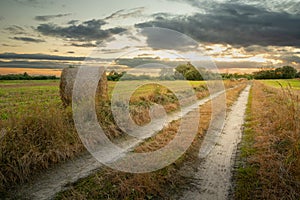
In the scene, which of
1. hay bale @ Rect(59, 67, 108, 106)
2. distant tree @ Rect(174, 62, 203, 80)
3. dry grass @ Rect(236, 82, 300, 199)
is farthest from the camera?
distant tree @ Rect(174, 62, 203, 80)

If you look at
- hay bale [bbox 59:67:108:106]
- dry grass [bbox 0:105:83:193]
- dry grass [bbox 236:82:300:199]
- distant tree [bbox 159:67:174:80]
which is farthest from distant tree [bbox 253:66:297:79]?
dry grass [bbox 0:105:83:193]

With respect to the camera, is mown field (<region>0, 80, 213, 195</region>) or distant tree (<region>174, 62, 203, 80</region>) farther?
distant tree (<region>174, 62, 203, 80</region>)

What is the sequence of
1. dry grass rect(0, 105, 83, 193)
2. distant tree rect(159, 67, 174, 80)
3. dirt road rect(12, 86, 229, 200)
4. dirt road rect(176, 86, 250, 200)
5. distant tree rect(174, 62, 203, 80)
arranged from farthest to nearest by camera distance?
distant tree rect(174, 62, 203, 80), distant tree rect(159, 67, 174, 80), dry grass rect(0, 105, 83, 193), dirt road rect(12, 86, 229, 200), dirt road rect(176, 86, 250, 200)

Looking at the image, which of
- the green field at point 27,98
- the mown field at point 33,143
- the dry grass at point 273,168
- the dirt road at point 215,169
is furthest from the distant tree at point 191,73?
the mown field at point 33,143

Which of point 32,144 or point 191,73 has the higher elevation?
point 32,144

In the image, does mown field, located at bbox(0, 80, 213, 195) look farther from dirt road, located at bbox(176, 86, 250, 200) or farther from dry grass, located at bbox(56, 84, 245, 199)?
dirt road, located at bbox(176, 86, 250, 200)

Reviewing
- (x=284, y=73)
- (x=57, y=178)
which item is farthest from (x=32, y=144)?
(x=284, y=73)

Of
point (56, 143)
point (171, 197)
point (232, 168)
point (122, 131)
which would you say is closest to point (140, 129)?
point (122, 131)

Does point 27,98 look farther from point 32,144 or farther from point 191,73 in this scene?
point 191,73

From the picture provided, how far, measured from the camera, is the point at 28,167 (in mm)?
6473

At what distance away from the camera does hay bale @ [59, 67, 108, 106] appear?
45.9ft

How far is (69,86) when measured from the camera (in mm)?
14195

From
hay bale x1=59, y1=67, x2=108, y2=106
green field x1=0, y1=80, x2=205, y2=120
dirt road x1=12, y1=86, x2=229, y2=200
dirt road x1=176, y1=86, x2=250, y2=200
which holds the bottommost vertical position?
dirt road x1=176, y1=86, x2=250, y2=200

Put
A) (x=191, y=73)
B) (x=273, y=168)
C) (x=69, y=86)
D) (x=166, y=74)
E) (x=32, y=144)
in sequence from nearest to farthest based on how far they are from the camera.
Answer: (x=273, y=168) < (x=32, y=144) < (x=69, y=86) < (x=166, y=74) < (x=191, y=73)
